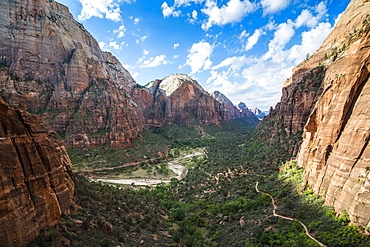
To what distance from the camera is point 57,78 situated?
71562mm

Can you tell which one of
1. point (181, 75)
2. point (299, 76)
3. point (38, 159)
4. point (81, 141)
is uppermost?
point (181, 75)

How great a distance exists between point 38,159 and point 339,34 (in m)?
63.3

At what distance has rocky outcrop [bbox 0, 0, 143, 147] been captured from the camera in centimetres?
6203

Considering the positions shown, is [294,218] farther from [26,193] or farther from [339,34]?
[339,34]

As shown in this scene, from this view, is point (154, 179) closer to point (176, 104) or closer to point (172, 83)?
point (176, 104)

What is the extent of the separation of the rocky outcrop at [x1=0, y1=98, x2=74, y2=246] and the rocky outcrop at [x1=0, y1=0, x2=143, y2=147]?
58894 millimetres

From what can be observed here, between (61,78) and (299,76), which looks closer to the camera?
(299,76)

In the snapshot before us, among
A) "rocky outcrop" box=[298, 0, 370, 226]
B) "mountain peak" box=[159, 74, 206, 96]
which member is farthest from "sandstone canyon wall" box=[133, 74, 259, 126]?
"rocky outcrop" box=[298, 0, 370, 226]

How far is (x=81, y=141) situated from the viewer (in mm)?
66562

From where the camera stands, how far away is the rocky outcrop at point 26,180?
420 inches

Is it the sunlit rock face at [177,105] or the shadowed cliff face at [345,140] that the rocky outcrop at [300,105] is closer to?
the shadowed cliff face at [345,140]

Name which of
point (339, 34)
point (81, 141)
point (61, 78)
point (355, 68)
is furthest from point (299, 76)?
point (61, 78)

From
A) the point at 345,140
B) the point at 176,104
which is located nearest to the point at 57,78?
the point at 345,140

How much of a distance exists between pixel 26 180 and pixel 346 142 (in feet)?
95.2
